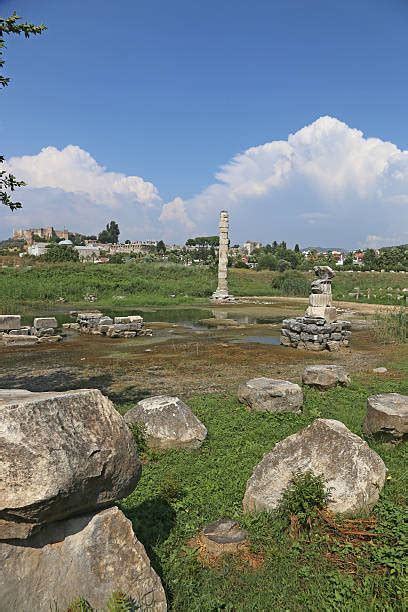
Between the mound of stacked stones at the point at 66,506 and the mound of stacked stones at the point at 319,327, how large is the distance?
44.8 feet

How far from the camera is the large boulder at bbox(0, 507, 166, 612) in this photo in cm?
277

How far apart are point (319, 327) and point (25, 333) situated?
445 inches

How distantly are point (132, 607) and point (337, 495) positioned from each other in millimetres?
2283

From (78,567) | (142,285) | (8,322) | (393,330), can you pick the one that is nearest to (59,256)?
(142,285)

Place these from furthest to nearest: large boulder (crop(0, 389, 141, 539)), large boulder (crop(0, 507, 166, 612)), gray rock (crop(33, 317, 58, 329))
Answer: gray rock (crop(33, 317, 58, 329)), large boulder (crop(0, 507, 166, 612)), large boulder (crop(0, 389, 141, 539))

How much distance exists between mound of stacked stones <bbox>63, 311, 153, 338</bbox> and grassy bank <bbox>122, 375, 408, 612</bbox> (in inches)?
528

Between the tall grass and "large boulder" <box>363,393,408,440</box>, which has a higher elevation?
"large boulder" <box>363,393,408,440</box>

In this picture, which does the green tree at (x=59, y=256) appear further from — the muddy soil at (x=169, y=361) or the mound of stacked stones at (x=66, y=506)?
the mound of stacked stones at (x=66, y=506)

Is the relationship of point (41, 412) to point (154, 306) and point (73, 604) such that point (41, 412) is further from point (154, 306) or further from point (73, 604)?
point (154, 306)

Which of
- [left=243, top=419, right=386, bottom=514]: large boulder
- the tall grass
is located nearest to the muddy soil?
the tall grass

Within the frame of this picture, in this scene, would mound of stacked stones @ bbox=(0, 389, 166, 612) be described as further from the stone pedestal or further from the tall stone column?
the tall stone column

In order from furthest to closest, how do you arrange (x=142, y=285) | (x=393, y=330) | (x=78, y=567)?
(x=142, y=285) < (x=393, y=330) < (x=78, y=567)

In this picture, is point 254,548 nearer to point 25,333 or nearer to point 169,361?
point 169,361

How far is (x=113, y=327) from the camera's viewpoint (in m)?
19.3
